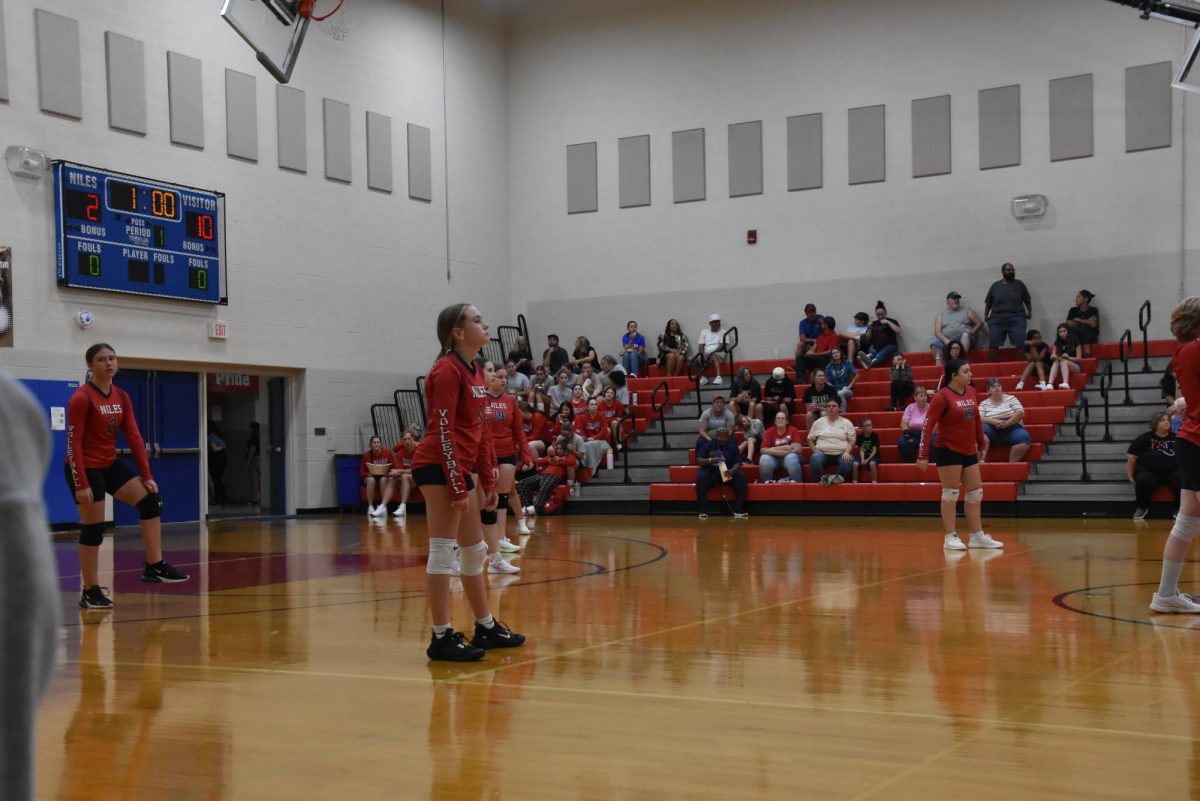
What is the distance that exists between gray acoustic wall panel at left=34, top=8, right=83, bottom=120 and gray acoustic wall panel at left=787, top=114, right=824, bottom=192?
1211 cm

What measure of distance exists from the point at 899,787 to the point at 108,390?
662 centimetres

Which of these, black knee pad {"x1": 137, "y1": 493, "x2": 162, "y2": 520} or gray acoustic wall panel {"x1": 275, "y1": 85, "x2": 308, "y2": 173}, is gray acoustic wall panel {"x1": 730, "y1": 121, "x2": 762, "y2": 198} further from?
black knee pad {"x1": 137, "y1": 493, "x2": 162, "y2": 520}

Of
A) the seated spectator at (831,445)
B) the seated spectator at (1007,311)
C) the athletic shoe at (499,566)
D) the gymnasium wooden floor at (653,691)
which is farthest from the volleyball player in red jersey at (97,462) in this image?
the seated spectator at (1007,311)

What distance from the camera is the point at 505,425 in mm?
9805

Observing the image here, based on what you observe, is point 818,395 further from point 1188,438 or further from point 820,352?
point 1188,438

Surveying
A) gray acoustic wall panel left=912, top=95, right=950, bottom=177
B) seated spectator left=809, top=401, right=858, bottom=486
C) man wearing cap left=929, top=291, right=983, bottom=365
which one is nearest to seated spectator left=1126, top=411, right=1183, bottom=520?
seated spectator left=809, top=401, right=858, bottom=486

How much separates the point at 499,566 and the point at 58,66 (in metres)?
11.1

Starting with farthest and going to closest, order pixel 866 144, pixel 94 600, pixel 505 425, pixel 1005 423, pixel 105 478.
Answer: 1. pixel 866 144
2. pixel 1005 423
3. pixel 505 425
4. pixel 105 478
5. pixel 94 600

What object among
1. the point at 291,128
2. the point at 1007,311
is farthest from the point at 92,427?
the point at 1007,311

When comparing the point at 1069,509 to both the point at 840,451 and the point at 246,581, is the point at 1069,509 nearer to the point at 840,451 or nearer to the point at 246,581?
the point at 840,451

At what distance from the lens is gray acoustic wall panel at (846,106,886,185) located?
2103cm

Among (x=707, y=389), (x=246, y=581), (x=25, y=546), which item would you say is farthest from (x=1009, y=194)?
(x=25, y=546)

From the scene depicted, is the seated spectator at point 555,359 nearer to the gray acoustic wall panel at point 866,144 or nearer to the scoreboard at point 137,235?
the gray acoustic wall panel at point 866,144

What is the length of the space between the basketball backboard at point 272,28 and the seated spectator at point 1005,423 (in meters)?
10.3
